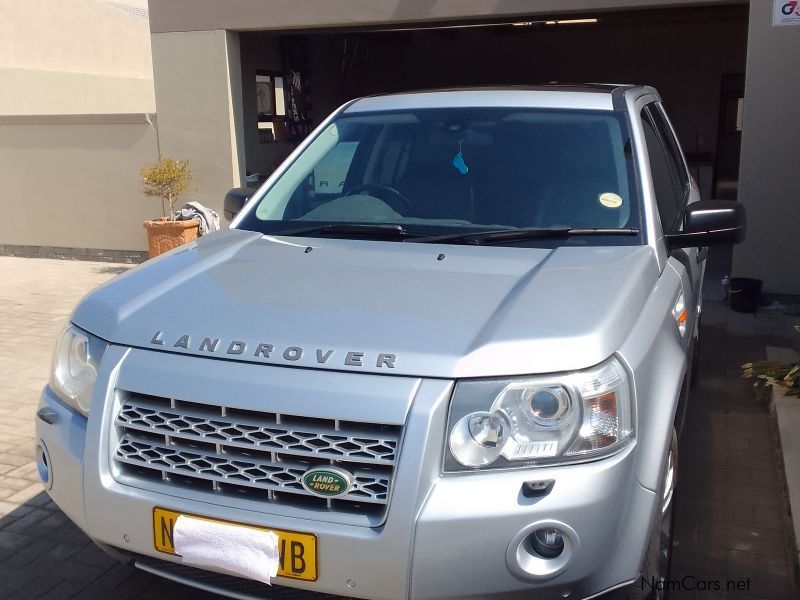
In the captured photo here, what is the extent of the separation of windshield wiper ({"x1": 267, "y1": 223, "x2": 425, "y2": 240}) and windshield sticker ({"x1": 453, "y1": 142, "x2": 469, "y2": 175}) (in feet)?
1.48

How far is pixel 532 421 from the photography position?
2.28 metres

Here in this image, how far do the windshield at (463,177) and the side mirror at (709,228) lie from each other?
0.87 feet

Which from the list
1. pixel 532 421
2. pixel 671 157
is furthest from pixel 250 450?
pixel 671 157

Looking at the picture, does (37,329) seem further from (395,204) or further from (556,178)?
(556,178)

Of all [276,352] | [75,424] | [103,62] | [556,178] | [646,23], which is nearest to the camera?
[276,352]

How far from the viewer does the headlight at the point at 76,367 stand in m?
2.69

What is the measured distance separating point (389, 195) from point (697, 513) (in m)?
2.07

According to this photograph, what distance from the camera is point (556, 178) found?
11.5 ft

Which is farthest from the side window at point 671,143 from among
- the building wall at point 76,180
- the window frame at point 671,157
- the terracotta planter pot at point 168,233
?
the building wall at point 76,180

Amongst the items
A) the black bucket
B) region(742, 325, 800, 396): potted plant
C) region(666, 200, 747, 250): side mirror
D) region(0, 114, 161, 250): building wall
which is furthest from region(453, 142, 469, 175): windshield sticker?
region(0, 114, 161, 250): building wall

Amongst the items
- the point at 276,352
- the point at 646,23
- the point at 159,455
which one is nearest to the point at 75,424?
the point at 159,455

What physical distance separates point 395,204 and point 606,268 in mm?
1139

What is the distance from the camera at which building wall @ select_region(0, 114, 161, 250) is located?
10.1 meters

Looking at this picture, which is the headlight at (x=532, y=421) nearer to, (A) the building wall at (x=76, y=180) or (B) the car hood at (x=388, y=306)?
(B) the car hood at (x=388, y=306)
